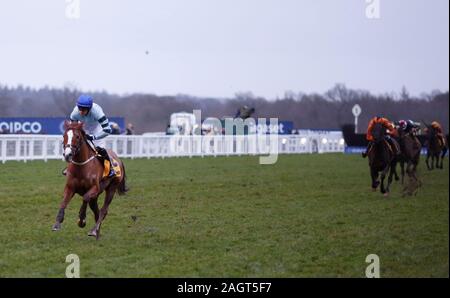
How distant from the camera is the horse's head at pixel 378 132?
60.2ft

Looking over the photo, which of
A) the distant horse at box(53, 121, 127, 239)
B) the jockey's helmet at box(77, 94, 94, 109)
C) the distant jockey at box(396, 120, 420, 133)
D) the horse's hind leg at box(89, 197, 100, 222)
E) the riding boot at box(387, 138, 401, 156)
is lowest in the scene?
the horse's hind leg at box(89, 197, 100, 222)

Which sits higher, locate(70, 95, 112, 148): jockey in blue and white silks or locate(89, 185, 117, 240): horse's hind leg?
locate(70, 95, 112, 148): jockey in blue and white silks

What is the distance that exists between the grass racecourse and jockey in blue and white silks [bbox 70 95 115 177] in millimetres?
1273

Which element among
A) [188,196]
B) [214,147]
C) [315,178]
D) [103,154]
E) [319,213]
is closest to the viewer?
[103,154]

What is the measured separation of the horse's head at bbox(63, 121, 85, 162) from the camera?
9734mm

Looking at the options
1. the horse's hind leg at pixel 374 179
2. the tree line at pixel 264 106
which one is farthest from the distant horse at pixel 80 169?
the tree line at pixel 264 106

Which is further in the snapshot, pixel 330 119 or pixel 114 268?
pixel 330 119

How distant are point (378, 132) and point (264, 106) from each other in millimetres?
33704

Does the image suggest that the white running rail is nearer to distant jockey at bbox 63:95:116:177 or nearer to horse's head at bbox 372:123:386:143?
horse's head at bbox 372:123:386:143

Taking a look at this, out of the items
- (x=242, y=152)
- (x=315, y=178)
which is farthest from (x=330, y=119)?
(x=315, y=178)

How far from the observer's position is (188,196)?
16.2 metres

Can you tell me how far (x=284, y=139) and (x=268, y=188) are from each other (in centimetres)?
2242

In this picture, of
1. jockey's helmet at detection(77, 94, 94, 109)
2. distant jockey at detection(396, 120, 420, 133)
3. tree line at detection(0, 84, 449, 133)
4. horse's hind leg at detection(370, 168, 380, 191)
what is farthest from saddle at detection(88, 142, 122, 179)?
tree line at detection(0, 84, 449, 133)
